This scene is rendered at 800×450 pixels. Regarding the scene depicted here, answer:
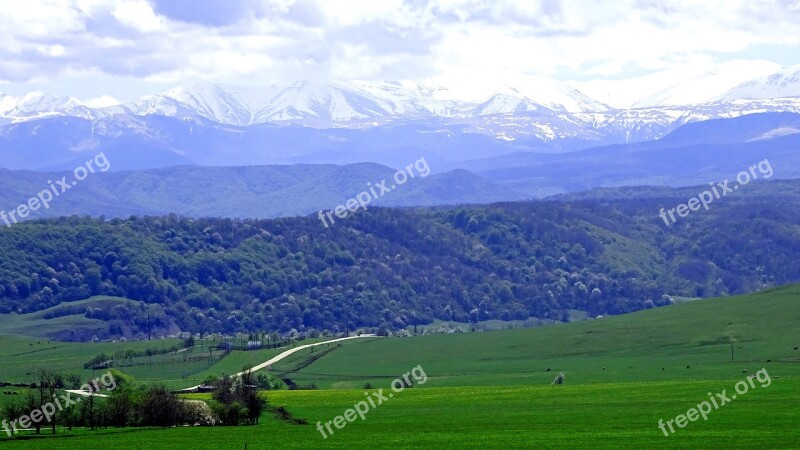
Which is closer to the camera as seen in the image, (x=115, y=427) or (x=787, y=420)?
(x=787, y=420)

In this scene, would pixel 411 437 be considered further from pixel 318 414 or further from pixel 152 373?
pixel 152 373

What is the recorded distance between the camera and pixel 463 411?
121062mm

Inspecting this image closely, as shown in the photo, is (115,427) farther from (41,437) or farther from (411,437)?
(411,437)

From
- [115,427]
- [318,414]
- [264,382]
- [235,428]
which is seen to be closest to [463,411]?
[318,414]

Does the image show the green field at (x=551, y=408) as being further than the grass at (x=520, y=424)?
Yes

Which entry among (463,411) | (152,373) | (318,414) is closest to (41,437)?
(318,414)

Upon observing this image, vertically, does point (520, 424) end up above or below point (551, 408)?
above

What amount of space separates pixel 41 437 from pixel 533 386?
60.5 metres

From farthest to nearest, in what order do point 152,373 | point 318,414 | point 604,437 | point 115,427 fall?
point 152,373 → point 318,414 → point 115,427 → point 604,437

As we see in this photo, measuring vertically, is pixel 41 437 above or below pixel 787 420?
above

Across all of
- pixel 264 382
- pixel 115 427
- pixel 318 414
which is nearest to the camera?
pixel 115 427

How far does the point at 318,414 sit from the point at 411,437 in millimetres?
22698

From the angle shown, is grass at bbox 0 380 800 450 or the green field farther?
the green field

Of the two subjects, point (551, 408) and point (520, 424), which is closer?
point (520, 424)
